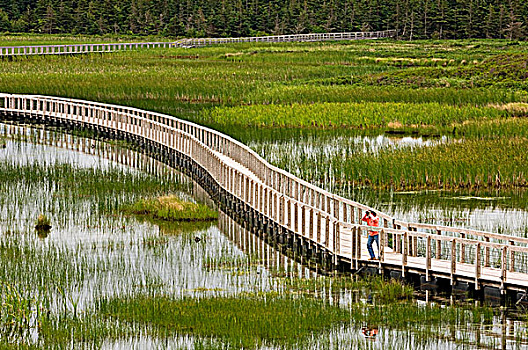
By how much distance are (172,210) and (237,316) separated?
42.3 ft

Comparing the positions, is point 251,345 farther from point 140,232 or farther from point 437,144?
point 437,144

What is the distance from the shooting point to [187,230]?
109 feet

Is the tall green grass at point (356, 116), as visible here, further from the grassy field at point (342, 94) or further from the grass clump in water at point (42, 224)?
the grass clump in water at point (42, 224)

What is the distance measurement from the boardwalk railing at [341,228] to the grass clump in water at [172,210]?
1.56 metres

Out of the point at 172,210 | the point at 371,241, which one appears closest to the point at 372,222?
the point at 371,241

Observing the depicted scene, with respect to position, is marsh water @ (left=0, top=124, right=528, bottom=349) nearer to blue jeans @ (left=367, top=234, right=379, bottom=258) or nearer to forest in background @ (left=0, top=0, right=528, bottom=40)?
blue jeans @ (left=367, top=234, right=379, bottom=258)

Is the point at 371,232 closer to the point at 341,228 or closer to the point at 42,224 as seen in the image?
the point at 341,228

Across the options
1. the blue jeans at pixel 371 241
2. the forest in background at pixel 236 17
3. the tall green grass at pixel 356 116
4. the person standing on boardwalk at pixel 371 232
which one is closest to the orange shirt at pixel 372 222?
the person standing on boardwalk at pixel 371 232

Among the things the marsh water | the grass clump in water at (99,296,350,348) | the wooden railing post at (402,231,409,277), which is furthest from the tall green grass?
the grass clump in water at (99,296,350,348)

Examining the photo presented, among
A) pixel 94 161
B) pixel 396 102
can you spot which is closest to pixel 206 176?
pixel 94 161

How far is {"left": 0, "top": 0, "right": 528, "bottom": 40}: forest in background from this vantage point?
163875 mm

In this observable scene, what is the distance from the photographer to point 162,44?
138 meters

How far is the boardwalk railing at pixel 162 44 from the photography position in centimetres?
11438

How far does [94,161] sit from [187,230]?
15685 millimetres
